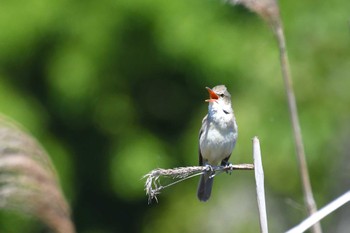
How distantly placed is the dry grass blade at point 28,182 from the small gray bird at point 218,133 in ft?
6.61

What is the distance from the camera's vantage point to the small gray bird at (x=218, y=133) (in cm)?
511

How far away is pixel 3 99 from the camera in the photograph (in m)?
9.30

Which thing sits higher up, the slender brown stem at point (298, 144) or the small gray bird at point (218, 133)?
the small gray bird at point (218, 133)

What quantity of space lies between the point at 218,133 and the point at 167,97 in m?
5.53

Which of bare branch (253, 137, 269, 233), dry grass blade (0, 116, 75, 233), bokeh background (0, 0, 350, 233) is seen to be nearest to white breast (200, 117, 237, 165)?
bare branch (253, 137, 269, 233)

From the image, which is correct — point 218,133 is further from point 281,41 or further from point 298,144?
point 281,41

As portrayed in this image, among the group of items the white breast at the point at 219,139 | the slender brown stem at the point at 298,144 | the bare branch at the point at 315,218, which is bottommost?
the bare branch at the point at 315,218

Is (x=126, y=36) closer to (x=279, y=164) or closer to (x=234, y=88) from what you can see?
(x=234, y=88)

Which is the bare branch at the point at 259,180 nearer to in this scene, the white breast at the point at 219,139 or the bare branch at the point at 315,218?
the bare branch at the point at 315,218

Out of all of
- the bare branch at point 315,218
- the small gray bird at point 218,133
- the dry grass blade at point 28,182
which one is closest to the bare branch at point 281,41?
the bare branch at point 315,218

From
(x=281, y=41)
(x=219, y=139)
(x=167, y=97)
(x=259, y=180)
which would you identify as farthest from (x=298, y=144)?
(x=167, y=97)

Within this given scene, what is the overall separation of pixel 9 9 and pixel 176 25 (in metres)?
1.65

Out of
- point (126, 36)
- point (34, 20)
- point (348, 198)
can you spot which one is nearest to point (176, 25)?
point (126, 36)

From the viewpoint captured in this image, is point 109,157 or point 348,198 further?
point 109,157
